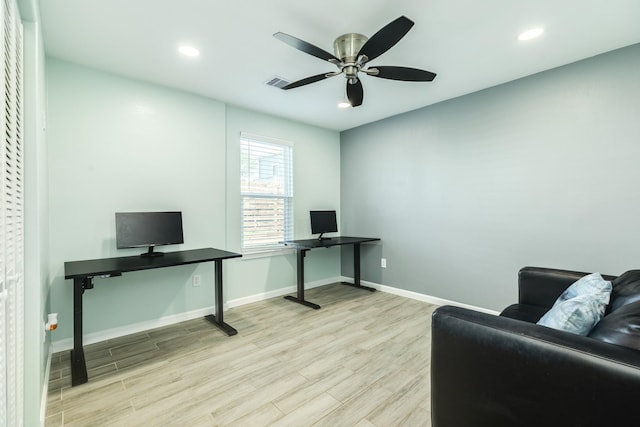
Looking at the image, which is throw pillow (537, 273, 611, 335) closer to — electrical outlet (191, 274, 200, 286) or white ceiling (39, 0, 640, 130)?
white ceiling (39, 0, 640, 130)

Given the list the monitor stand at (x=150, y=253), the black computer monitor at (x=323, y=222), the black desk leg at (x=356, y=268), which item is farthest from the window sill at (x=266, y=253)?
the monitor stand at (x=150, y=253)

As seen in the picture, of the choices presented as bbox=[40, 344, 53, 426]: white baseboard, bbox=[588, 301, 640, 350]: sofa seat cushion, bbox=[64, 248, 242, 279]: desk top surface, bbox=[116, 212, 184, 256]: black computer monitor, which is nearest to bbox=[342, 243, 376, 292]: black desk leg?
bbox=[64, 248, 242, 279]: desk top surface

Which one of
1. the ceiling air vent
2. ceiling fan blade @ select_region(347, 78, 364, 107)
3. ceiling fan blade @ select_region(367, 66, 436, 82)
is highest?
the ceiling air vent

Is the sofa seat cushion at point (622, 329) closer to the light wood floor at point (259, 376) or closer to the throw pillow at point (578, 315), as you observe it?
the throw pillow at point (578, 315)

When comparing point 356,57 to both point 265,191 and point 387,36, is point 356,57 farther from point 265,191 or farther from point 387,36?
point 265,191

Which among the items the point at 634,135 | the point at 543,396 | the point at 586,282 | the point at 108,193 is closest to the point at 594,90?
the point at 634,135

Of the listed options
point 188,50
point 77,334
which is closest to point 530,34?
point 188,50

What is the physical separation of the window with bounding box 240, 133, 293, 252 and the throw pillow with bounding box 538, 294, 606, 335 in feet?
10.5

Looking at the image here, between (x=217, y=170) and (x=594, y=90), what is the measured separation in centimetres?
384

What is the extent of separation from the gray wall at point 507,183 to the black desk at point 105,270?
2389 millimetres

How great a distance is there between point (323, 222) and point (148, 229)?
2.33 m

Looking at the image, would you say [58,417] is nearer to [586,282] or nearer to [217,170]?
[217,170]

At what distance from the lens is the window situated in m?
3.81

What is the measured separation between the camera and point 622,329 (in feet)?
3.71
